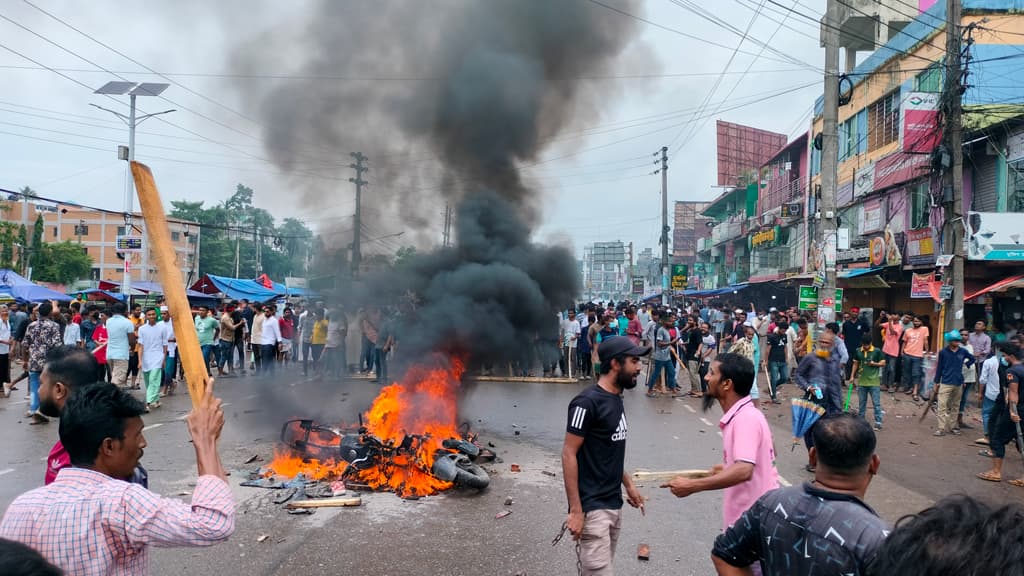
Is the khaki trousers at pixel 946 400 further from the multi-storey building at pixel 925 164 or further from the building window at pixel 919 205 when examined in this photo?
the building window at pixel 919 205

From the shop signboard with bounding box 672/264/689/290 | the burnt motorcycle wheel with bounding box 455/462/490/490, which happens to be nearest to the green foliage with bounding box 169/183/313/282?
the shop signboard with bounding box 672/264/689/290

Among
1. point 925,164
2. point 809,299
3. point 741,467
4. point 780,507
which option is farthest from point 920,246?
point 780,507

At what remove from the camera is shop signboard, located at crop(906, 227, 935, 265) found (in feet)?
54.9

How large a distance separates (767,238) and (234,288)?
80.5 ft

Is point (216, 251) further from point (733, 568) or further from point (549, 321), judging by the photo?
point (733, 568)

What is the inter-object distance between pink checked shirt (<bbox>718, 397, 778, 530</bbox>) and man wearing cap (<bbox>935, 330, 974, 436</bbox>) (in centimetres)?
799

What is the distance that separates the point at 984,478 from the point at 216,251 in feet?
179

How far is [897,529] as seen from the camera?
1272 millimetres

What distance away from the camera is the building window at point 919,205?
60.2 ft

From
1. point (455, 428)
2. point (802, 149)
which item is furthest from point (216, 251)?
point (455, 428)

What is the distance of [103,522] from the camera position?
1.77 m

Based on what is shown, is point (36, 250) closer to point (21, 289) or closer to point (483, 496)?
point (21, 289)

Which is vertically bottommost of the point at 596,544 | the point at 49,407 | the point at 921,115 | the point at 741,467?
the point at 596,544

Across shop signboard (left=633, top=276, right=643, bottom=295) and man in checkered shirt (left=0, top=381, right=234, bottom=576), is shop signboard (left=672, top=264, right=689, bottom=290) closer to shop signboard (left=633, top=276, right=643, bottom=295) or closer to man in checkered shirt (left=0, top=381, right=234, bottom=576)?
shop signboard (left=633, top=276, right=643, bottom=295)
